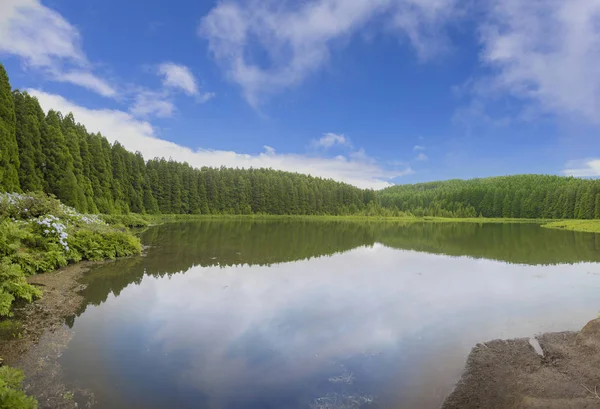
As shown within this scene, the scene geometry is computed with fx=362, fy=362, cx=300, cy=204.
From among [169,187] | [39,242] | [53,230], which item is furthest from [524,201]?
[39,242]

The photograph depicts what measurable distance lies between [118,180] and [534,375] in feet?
216

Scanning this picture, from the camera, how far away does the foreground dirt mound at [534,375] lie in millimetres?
5906

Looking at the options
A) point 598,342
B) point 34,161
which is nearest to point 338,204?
point 34,161

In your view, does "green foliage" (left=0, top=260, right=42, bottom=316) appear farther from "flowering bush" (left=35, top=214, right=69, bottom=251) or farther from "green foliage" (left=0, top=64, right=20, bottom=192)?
"green foliage" (left=0, top=64, right=20, bottom=192)

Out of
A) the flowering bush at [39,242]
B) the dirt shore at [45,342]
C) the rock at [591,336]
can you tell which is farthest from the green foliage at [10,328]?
the rock at [591,336]

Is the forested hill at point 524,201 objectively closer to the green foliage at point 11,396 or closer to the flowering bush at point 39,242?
the flowering bush at point 39,242

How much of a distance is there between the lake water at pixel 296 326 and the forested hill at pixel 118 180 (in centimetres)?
2268

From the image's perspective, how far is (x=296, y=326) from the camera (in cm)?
965

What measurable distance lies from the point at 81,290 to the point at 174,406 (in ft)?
28.7

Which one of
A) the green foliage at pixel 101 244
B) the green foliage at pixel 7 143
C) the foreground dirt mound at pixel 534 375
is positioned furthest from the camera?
the green foliage at pixel 7 143

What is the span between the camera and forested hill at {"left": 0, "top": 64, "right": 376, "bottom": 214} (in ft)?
111

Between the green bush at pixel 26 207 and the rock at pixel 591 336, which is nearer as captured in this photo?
the rock at pixel 591 336

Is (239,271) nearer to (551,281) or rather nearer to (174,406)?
(174,406)

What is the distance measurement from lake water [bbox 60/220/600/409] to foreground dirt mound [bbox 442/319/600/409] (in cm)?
40
